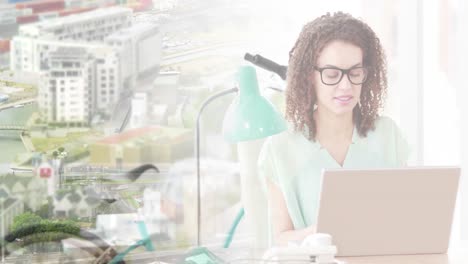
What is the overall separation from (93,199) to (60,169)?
0.61ft

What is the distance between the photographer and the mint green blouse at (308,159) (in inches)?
131

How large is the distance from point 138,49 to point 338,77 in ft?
3.49

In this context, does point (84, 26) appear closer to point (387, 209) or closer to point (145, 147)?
point (145, 147)

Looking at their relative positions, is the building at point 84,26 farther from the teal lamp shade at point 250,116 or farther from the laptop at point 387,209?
the laptop at point 387,209

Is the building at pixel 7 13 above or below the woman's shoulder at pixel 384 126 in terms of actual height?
above

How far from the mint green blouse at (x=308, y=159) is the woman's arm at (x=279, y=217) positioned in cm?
2

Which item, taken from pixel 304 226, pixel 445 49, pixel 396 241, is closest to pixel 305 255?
pixel 396 241

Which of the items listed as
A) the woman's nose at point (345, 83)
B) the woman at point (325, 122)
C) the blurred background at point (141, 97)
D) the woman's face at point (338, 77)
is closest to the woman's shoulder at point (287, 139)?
the woman at point (325, 122)

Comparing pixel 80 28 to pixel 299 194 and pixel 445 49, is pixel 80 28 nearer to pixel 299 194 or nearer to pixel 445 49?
pixel 299 194

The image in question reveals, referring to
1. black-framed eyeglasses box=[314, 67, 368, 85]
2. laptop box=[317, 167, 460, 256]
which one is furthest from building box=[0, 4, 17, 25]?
laptop box=[317, 167, 460, 256]

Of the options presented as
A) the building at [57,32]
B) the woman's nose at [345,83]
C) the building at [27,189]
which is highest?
the building at [57,32]

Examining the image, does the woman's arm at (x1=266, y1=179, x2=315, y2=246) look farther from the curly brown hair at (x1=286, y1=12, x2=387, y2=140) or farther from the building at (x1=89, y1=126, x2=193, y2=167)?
the building at (x1=89, y1=126, x2=193, y2=167)

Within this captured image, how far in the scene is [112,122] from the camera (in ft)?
13.2

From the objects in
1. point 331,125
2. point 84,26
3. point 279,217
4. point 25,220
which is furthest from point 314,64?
point 25,220
